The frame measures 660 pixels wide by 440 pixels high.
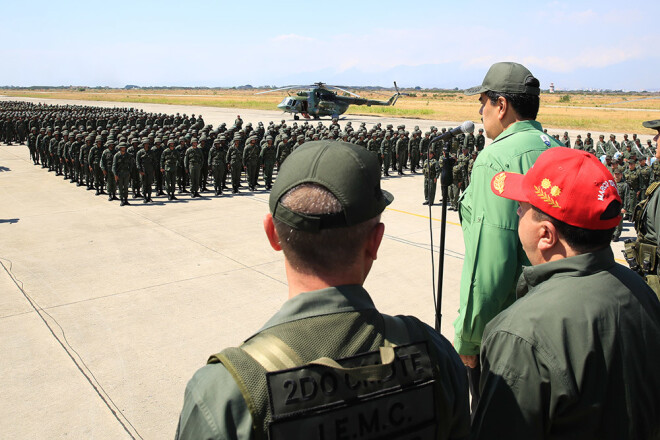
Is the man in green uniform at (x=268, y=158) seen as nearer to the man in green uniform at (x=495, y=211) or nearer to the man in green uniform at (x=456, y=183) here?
the man in green uniform at (x=456, y=183)

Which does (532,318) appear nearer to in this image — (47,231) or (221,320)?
(221,320)

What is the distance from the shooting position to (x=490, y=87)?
261 centimetres

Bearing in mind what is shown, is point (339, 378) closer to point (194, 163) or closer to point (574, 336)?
point (574, 336)

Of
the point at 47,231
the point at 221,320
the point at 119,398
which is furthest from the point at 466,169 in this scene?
the point at 119,398

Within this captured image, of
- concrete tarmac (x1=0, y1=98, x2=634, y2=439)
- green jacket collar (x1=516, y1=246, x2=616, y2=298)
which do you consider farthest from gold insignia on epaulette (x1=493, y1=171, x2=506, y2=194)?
concrete tarmac (x1=0, y1=98, x2=634, y2=439)

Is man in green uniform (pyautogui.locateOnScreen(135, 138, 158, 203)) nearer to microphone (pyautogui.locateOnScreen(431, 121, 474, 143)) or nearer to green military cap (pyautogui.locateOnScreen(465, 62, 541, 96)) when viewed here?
microphone (pyautogui.locateOnScreen(431, 121, 474, 143))

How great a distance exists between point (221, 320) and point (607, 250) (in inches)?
197

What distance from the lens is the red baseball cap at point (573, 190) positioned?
1639mm

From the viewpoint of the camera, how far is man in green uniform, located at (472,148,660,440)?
57.9 inches

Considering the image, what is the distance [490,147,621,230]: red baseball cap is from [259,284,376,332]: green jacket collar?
81 centimetres

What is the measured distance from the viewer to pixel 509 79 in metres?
2.55

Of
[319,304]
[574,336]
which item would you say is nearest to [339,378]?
[319,304]

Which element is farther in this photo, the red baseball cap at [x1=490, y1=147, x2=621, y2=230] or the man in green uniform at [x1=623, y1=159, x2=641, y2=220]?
the man in green uniform at [x1=623, y1=159, x2=641, y2=220]

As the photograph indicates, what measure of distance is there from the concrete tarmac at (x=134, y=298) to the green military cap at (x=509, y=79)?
11.6 ft
